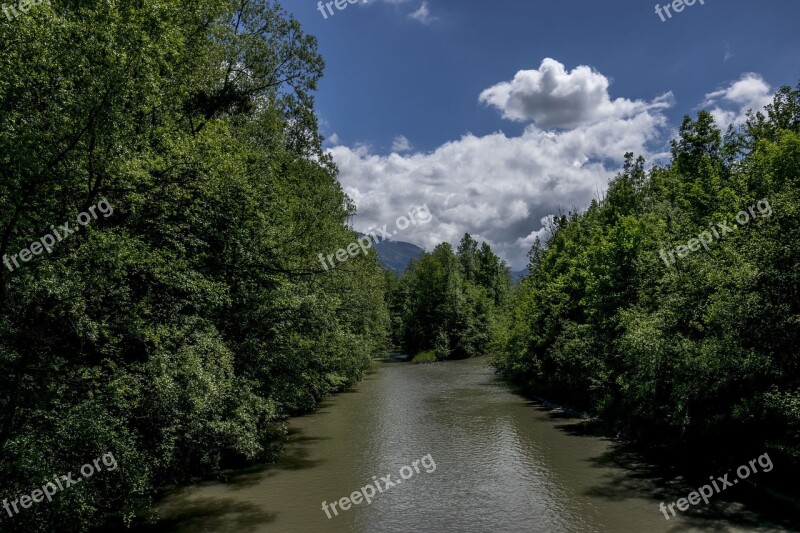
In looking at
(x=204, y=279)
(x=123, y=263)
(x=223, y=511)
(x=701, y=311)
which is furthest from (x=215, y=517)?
(x=701, y=311)

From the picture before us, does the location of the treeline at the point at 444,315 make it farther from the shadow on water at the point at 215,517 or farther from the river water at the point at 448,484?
the shadow on water at the point at 215,517

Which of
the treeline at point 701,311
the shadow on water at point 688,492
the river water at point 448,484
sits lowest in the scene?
the shadow on water at point 688,492

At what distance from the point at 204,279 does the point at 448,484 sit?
10317mm

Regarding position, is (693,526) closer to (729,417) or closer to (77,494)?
(729,417)

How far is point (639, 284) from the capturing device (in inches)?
949

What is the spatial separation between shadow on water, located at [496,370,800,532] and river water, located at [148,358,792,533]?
0.08 metres

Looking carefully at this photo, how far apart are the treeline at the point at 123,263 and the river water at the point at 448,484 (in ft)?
5.59

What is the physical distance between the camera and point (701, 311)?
1653 centimetres

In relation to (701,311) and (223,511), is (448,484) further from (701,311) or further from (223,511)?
(701,311)

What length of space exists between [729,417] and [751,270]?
14.5 ft

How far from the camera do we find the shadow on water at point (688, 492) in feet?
43.3

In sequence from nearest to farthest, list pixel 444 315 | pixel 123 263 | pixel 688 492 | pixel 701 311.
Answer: pixel 123 263 < pixel 688 492 < pixel 701 311 < pixel 444 315

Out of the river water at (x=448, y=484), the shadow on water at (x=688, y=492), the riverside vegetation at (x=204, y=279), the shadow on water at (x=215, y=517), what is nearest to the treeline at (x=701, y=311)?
the riverside vegetation at (x=204, y=279)

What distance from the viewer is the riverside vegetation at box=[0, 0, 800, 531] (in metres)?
9.48
